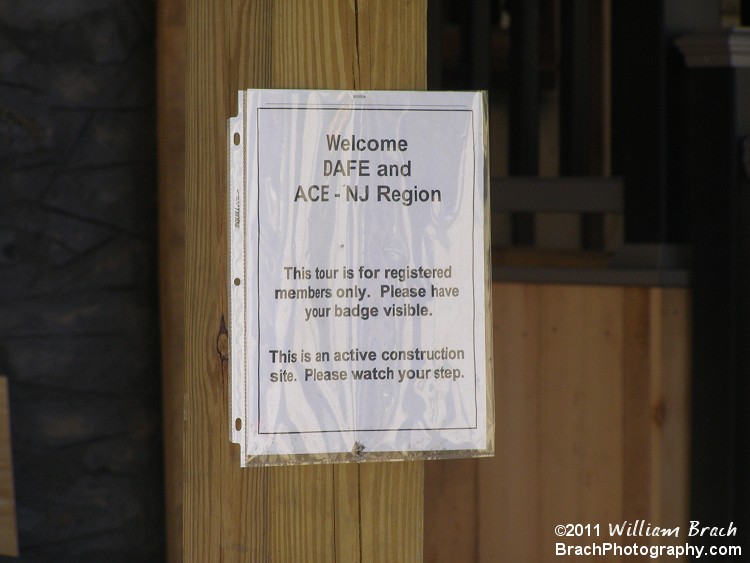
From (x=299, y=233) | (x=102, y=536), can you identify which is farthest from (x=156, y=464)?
(x=299, y=233)

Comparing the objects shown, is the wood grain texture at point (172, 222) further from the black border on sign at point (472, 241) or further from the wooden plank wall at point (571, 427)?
the wooden plank wall at point (571, 427)

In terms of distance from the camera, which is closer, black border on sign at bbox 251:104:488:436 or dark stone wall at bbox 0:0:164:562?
Answer: black border on sign at bbox 251:104:488:436

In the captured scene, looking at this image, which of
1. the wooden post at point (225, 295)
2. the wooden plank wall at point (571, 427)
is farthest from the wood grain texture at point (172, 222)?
the wooden plank wall at point (571, 427)

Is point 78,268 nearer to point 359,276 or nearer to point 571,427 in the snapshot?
point 359,276

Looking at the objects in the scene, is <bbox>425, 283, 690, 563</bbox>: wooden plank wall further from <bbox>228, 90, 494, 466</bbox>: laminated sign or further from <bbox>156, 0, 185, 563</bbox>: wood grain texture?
<bbox>228, 90, 494, 466</bbox>: laminated sign

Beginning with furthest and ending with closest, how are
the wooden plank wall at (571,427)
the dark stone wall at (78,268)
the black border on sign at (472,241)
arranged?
the wooden plank wall at (571,427) < the dark stone wall at (78,268) < the black border on sign at (472,241)

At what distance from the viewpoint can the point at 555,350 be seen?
2.64 meters

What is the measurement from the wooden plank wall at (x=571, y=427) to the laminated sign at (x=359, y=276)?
1.37 metres

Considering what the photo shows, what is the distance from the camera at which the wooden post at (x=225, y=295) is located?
47.1 inches

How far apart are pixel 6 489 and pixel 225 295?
113 centimetres

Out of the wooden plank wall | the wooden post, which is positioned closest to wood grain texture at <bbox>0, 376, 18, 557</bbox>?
the wooden post

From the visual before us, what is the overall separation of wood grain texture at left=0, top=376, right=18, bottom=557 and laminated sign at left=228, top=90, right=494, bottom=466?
106cm

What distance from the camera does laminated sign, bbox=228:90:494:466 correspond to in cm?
117

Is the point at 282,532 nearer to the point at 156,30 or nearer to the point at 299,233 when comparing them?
the point at 299,233
